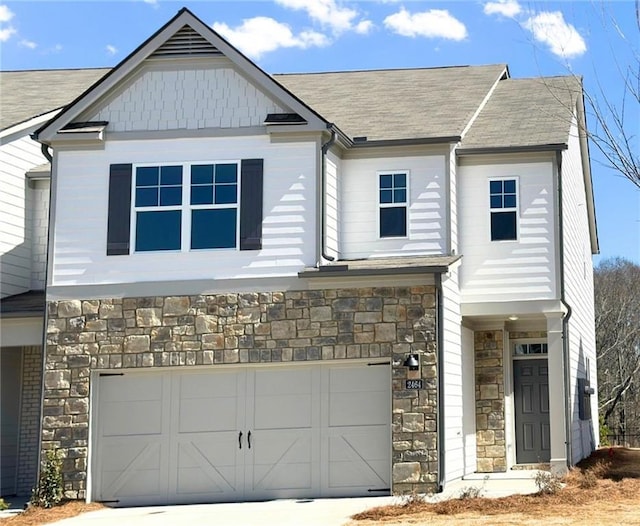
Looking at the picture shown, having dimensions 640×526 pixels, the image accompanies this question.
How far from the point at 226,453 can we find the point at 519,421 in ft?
22.2

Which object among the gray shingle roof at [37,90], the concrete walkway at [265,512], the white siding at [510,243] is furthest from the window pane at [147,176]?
the white siding at [510,243]

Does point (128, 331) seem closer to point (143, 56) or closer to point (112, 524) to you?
point (112, 524)

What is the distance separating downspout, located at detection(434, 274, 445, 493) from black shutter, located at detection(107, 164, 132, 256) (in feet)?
17.2

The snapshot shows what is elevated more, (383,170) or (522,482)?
(383,170)

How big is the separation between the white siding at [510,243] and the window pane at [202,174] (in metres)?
4.64

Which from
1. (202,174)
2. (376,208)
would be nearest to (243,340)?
(202,174)

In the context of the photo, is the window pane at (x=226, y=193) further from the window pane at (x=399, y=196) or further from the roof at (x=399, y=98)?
the window pane at (x=399, y=196)

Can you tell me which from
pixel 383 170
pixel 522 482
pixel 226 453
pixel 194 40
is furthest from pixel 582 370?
pixel 194 40

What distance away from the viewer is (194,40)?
17625 millimetres

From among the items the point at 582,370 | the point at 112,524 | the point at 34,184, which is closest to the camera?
the point at 112,524

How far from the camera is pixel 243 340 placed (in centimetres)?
1661

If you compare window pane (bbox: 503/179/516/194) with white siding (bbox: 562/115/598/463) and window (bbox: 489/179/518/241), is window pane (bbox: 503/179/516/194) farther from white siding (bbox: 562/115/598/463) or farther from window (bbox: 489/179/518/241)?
white siding (bbox: 562/115/598/463)

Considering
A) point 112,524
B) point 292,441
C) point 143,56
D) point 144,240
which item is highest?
A: point 143,56

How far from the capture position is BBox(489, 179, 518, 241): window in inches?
727
